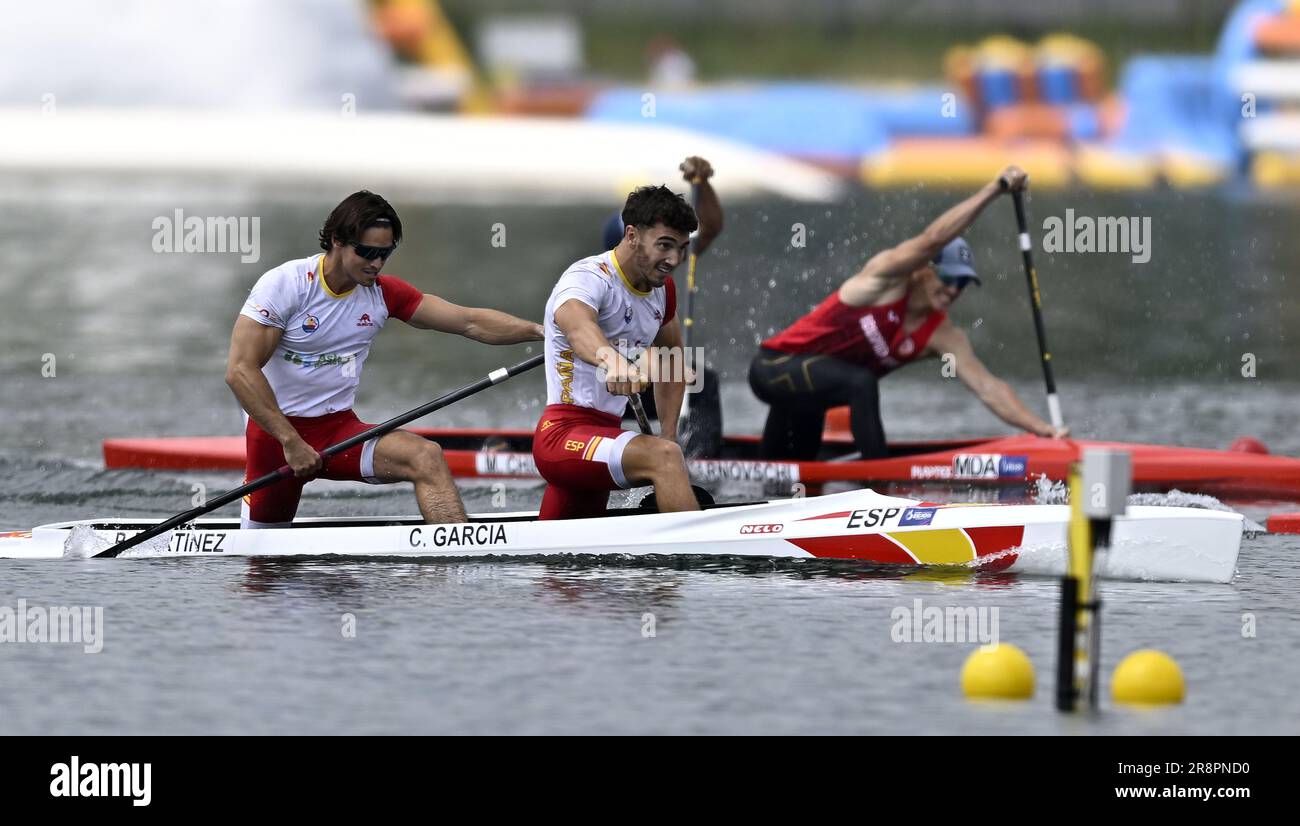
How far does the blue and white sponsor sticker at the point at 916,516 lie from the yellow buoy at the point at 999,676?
220cm

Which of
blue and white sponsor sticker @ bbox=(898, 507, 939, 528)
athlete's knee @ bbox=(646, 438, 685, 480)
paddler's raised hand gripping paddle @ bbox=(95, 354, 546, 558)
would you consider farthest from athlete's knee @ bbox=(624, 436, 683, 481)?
blue and white sponsor sticker @ bbox=(898, 507, 939, 528)

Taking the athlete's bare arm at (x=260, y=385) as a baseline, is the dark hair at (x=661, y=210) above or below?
above

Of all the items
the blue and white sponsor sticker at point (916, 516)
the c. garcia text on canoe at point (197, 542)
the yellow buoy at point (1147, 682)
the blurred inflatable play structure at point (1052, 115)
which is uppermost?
the blurred inflatable play structure at point (1052, 115)

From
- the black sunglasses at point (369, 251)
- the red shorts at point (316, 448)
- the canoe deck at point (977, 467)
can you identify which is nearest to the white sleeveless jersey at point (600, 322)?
the black sunglasses at point (369, 251)

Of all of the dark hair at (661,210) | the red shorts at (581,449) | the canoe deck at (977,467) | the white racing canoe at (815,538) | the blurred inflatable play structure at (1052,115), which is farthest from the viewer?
the blurred inflatable play structure at (1052,115)

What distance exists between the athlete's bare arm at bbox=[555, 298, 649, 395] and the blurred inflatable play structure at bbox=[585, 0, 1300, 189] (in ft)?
157

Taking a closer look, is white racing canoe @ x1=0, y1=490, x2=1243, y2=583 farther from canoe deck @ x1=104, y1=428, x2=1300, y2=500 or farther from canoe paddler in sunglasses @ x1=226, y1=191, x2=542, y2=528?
canoe deck @ x1=104, y1=428, x2=1300, y2=500

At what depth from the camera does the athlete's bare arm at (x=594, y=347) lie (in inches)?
349

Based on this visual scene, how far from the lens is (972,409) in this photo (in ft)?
59.9

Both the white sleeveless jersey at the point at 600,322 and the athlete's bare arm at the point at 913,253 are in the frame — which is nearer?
the white sleeveless jersey at the point at 600,322

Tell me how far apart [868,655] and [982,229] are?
38875mm

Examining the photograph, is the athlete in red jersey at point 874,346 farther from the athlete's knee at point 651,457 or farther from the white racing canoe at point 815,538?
the athlete's knee at point 651,457

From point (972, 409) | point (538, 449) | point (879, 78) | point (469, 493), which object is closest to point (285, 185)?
point (879, 78)
